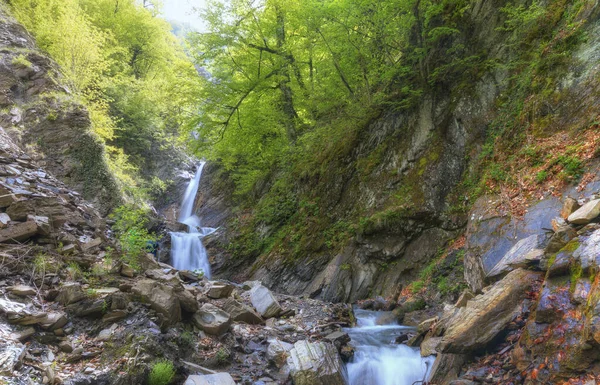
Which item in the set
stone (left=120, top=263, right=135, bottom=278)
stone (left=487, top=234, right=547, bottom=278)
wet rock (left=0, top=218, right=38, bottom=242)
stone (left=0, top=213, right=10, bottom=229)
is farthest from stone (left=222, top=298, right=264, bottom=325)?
stone (left=487, top=234, right=547, bottom=278)

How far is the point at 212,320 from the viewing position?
5.94 meters

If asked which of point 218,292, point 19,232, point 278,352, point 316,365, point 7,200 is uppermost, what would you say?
point 7,200

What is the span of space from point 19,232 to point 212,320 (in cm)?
360

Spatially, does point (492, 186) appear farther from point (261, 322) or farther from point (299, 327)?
point (261, 322)

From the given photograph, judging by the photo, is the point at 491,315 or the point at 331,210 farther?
the point at 331,210

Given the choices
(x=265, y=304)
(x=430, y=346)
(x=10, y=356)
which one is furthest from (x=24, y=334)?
(x=430, y=346)

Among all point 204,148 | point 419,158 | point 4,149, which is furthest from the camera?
point 204,148

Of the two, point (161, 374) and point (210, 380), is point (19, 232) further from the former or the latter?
point (210, 380)

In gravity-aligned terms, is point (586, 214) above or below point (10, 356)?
above

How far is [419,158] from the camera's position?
959cm

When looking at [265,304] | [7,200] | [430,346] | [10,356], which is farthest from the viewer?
[265,304]

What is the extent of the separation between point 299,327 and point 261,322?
85cm

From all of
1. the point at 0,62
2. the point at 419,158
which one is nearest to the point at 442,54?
the point at 419,158

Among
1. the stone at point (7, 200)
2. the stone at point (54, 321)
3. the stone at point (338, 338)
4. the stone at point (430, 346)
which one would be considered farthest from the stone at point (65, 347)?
the stone at point (430, 346)
